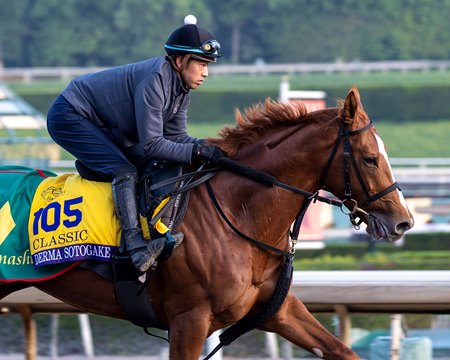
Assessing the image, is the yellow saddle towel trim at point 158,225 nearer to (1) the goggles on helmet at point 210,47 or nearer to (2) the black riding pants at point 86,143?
(2) the black riding pants at point 86,143

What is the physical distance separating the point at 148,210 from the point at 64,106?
704 millimetres

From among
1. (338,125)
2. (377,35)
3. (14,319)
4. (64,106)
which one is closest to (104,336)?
(14,319)

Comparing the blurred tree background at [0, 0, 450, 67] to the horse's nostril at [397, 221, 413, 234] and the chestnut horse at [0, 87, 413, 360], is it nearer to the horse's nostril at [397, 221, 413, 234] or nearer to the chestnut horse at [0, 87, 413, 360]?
the chestnut horse at [0, 87, 413, 360]

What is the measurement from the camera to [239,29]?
187ft

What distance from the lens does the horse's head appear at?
438 cm

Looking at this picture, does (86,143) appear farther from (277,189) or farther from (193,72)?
(277,189)

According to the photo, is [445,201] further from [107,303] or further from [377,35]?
[377,35]

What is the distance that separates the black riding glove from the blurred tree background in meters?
47.5

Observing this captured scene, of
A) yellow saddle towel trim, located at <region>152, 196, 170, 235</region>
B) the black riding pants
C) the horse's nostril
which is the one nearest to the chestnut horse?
the horse's nostril

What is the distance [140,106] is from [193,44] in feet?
1.31

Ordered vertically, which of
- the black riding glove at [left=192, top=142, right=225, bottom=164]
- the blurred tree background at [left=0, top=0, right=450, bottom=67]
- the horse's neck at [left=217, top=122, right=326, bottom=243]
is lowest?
the horse's neck at [left=217, top=122, right=326, bottom=243]

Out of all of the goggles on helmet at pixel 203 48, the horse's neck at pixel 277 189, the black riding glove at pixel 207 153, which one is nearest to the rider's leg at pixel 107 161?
the black riding glove at pixel 207 153

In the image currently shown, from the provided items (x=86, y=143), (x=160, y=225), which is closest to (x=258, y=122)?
(x=160, y=225)

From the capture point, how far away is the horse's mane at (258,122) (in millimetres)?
4652
